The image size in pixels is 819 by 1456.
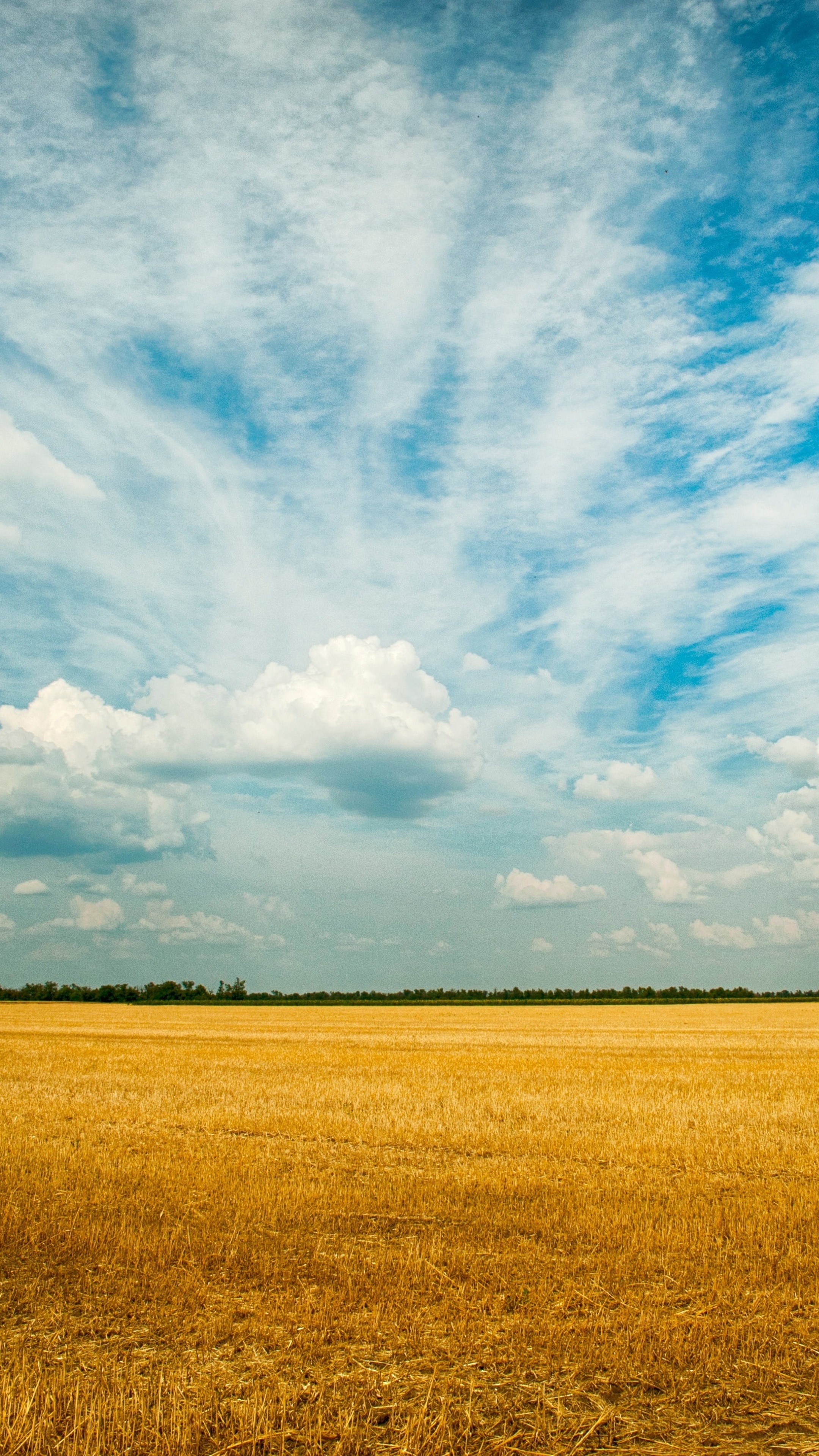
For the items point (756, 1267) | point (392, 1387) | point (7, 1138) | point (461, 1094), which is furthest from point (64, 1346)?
point (461, 1094)

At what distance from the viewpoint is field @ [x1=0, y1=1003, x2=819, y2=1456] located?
228 inches

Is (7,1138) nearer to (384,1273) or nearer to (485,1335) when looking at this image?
(384,1273)

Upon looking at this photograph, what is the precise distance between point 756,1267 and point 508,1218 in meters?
2.92

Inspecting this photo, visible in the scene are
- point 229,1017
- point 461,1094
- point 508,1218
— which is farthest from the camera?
point 229,1017

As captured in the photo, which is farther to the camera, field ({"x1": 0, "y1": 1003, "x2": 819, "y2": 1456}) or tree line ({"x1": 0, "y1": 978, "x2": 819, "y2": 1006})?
tree line ({"x1": 0, "y1": 978, "x2": 819, "y2": 1006})

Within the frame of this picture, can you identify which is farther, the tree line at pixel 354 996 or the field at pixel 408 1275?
the tree line at pixel 354 996

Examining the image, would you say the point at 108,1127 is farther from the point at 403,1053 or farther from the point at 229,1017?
the point at 229,1017

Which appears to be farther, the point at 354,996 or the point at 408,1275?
the point at 354,996

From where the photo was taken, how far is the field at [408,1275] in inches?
228

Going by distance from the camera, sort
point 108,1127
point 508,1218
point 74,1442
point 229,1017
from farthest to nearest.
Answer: point 229,1017
point 108,1127
point 508,1218
point 74,1442

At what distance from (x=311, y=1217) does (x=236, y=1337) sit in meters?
3.67

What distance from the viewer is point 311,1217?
10.5 meters

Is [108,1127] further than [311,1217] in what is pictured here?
Yes

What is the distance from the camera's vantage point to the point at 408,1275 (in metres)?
8.42
